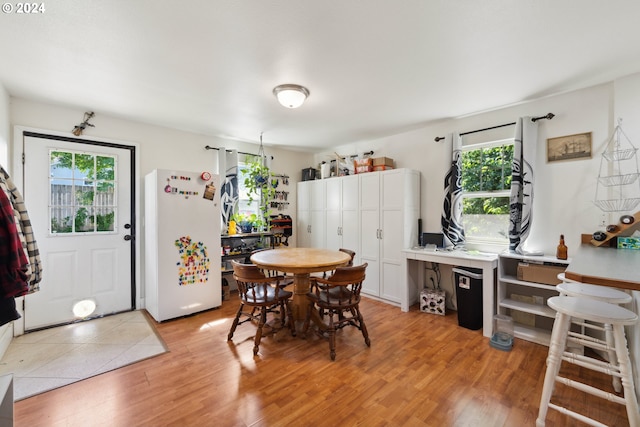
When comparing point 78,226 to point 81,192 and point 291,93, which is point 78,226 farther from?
point 291,93

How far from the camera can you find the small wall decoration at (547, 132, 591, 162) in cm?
265

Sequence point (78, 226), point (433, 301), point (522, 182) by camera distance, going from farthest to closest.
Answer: point (433, 301)
point (78, 226)
point (522, 182)

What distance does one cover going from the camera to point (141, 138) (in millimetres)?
3625

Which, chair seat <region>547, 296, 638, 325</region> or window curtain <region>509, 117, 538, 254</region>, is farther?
window curtain <region>509, 117, 538, 254</region>

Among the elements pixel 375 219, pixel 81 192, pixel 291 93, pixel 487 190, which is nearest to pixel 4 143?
pixel 81 192

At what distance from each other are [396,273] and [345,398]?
2086mm

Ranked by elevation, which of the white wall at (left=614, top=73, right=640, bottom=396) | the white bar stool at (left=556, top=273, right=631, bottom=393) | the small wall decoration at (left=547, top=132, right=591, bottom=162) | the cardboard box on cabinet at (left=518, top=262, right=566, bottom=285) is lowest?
the cardboard box on cabinet at (left=518, top=262, right=566, bottom=285)

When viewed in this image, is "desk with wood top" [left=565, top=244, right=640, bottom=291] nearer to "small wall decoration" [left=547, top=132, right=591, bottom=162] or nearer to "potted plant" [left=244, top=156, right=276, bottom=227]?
"small wall decoration" [left=547, top=132, right=591, bottom=162]

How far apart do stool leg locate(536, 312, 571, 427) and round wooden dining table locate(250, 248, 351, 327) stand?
158cm

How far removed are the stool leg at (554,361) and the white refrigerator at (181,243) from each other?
3375 millimetres

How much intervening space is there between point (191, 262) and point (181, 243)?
276 millimetres

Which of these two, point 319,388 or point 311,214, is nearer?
point 319,388

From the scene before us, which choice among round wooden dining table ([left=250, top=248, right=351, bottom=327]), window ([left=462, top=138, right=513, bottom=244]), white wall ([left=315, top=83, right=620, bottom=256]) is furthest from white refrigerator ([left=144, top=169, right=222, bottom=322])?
window ([left=462, top=138, right=513, bottom=244])

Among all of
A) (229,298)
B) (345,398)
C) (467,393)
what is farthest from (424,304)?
(229,298)
